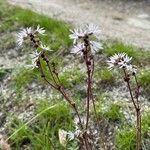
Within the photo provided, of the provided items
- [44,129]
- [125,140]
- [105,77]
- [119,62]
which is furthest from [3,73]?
[119,62]

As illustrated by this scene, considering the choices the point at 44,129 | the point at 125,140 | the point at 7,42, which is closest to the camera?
the point at 125,140

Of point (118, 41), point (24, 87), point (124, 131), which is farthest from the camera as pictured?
point (118, 41)

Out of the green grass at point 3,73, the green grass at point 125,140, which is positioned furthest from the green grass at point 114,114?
the green grass at point 3,73

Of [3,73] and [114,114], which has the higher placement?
[114,114]

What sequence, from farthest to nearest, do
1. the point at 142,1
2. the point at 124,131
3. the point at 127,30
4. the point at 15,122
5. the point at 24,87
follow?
1. the point at 142,1
2. the point at 127,30
3. the point at 24,87
4. the point at 15,122
5. the point at 124,131

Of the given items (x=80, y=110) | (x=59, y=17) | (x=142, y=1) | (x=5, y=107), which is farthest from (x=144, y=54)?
(x=142, y=1)

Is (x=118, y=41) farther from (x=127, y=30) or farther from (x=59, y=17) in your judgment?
(x=59, y=17)

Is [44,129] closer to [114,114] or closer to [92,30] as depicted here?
[114,114]

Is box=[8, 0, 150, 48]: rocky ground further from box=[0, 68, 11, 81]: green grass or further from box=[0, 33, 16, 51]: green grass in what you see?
box=[0, 68, 11, 81]: green grass
